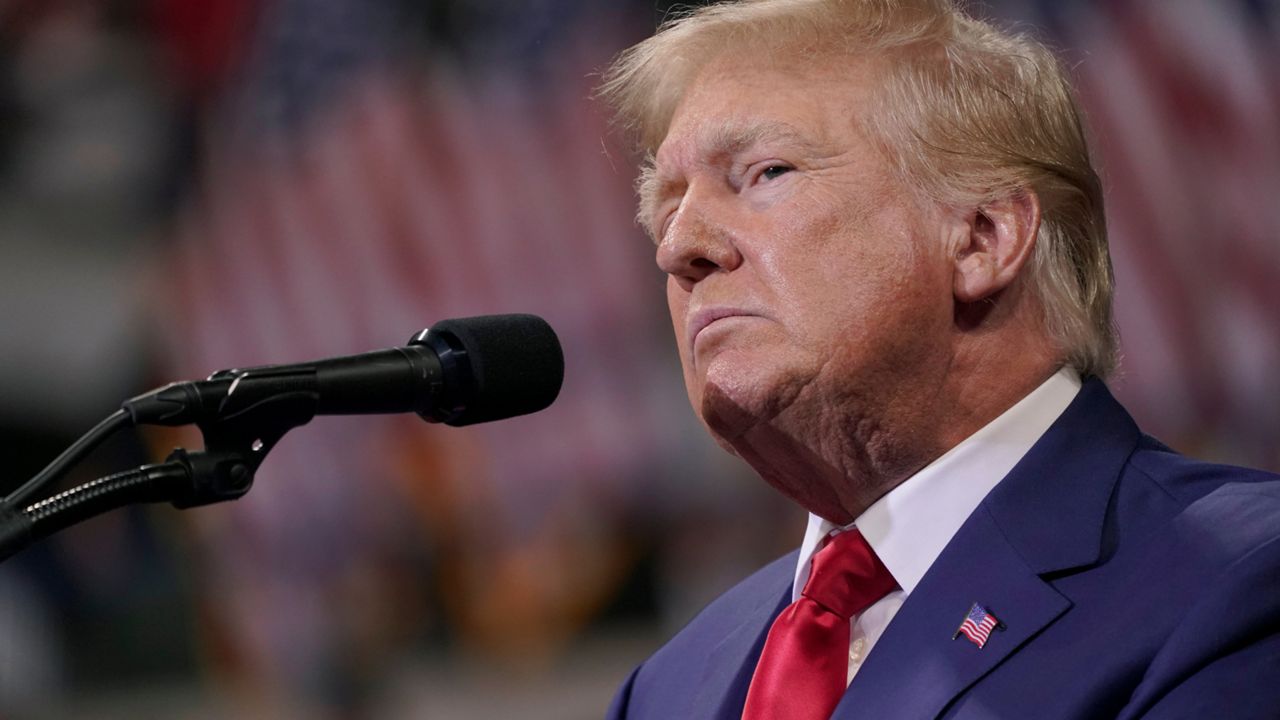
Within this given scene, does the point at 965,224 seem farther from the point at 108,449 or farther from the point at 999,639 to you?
the point at 108,449

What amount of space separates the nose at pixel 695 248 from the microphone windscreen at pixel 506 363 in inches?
12.2

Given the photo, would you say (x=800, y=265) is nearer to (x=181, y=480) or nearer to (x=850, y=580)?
(x=850, y=580)

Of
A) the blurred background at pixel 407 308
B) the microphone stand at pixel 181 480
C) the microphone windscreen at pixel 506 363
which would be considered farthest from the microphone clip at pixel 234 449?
the blurred background at pixel 407 308

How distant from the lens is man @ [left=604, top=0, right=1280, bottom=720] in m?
1.62

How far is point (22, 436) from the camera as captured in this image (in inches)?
126

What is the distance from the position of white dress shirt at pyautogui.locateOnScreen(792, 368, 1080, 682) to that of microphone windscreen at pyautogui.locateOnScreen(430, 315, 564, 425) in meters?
0.49

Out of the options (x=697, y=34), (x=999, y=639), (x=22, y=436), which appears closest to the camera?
(x=999, y=639)

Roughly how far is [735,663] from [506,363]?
0.72 m

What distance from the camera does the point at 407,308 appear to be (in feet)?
12.2

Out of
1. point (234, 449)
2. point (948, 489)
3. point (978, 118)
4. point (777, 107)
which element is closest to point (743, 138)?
point (777, 107)

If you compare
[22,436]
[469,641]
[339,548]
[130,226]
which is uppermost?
[130,226]

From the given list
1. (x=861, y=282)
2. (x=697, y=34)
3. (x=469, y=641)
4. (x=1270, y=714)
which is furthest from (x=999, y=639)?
(x=469, y=641)

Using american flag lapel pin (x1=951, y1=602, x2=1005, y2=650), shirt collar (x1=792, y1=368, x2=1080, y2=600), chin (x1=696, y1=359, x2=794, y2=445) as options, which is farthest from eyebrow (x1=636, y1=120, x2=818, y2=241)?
american flag lapel pin (x1=951, y1=602, x2=1005, y2=650)

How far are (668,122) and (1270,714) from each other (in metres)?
1.16
